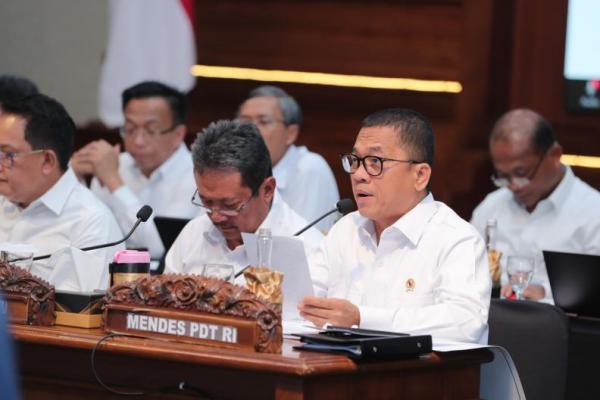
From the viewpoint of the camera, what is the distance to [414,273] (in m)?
3.08

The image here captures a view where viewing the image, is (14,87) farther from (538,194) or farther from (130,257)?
(130,257)

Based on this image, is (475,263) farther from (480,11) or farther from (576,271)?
(480,11)

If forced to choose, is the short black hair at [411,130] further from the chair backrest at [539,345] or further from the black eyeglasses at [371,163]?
the chair backrest at [539,345]

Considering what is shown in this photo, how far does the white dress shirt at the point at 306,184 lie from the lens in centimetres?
583

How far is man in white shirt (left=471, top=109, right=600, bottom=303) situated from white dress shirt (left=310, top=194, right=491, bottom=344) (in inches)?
77.1

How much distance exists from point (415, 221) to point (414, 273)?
146 mm

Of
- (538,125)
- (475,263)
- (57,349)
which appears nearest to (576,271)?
(475,263)

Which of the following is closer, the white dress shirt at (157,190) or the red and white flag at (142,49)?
the white dress shirt at (157,190)

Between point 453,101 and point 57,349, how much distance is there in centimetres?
394

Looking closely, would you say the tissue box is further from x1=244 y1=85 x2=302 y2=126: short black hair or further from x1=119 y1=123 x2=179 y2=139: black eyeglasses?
x1=244 y1=85 x2=302 y2=126: short black hair

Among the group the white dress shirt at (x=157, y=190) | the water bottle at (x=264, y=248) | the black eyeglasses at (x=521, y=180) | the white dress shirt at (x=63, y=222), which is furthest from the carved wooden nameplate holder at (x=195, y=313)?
the black eyeglasses at (x=521, y=180)

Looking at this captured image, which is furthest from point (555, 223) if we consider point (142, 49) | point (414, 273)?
point (142, 49)

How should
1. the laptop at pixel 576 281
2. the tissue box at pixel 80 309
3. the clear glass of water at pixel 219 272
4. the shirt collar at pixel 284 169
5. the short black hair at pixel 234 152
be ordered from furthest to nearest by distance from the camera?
the shirt collar at pixel 284 169 < the laptop at pixel 576 281 < the short black hair at pixel 234 152 < the tissue box at pixel 80 309 < the clear glass of water at pixel 219 272

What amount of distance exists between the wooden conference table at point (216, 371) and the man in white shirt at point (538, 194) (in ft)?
8.03
